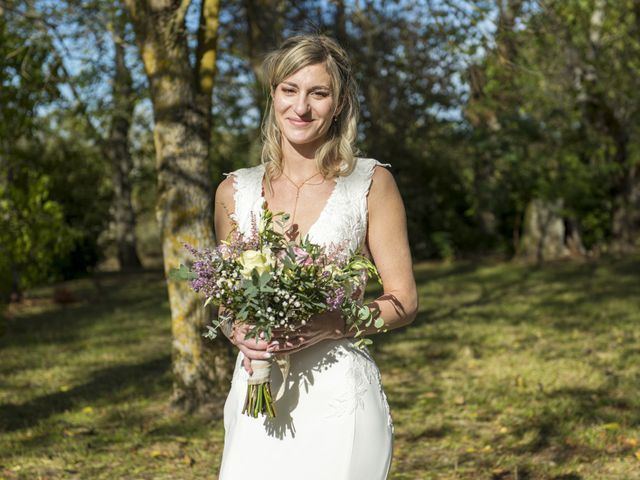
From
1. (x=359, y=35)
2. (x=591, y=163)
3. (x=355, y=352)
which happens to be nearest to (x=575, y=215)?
(x=591, y=163)

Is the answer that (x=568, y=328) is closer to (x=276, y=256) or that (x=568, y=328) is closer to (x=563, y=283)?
(x=563, y=283)

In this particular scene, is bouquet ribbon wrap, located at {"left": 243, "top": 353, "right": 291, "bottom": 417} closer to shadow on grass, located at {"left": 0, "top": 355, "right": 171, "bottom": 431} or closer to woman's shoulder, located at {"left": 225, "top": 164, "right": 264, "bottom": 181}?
woman's shoulder, located at {"left": 225, "top": 164, "right": 264, "bottom": 181}

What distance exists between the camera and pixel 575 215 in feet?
63.8

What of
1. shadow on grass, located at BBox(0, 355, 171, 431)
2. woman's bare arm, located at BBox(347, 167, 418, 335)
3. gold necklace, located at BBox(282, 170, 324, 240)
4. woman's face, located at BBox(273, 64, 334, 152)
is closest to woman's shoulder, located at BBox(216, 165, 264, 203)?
gold necklace, located at BBox(282, 170, 324, 240)

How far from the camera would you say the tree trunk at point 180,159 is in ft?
22.7

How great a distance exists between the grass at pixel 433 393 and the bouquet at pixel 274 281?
3.42 metres

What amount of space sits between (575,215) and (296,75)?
17.6m

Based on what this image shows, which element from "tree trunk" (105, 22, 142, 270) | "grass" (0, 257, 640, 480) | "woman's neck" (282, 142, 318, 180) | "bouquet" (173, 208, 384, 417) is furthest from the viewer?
"tree trunk" (105, 22, 142, 270)

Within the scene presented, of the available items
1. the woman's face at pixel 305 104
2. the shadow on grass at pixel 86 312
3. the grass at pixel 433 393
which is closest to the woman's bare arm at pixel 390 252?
the woman's face at pixel 305 104

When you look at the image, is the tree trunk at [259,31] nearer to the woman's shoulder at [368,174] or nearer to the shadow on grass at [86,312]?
the shadow on grass at [86,312]

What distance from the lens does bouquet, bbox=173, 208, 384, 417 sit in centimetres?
250

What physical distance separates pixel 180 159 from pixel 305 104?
415 cm

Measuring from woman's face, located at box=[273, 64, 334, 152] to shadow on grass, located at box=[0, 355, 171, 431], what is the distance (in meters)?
5.15

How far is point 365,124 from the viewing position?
1917cm
